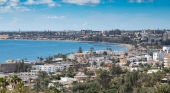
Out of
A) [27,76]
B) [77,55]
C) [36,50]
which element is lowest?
[36,50]

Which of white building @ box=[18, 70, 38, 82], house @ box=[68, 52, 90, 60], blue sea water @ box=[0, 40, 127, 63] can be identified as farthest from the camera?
blue sea water @ box=[0, 40, 127, 63]

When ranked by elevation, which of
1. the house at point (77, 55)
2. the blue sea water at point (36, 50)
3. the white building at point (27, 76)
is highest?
the white building at point (27, 76)

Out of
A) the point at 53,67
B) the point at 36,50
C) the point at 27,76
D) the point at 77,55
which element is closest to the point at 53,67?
the point at 53,67

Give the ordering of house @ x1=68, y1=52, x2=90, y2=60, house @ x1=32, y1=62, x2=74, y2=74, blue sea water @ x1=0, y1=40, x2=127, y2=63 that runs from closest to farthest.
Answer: house @ x1=32, y1=62, x2=74, y2=74 < house @ x1=68, y1=52, x2=90, y2=60 < blue sea water @ x1=0, y1=40, x2=127, y2=63

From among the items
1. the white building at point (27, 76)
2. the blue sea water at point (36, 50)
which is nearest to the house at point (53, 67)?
the white building at point (27, 76)

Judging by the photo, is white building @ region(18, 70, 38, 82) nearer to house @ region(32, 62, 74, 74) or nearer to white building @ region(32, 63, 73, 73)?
house @ region(32, 62, 74, 74)

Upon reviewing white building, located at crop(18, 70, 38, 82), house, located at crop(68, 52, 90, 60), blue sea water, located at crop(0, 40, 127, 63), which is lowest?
blue sea water, located at crop(0, 40, 127, 63)

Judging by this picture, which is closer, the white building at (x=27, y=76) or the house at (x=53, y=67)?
the white building at (x=27, y=76)

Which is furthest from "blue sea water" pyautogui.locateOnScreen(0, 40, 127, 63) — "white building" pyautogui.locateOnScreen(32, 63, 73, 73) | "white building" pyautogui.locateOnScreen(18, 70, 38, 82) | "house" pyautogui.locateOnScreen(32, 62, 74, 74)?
"white building" pyautogui.locateOnScreen(18, 70, 38, 82)

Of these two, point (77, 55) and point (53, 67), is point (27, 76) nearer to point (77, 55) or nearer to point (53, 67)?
point (53, 67)

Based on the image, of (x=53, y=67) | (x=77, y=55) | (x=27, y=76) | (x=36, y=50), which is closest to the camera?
(x=27, y=76)

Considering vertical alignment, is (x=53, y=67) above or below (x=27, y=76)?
below

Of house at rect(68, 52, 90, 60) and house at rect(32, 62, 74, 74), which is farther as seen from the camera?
house at rect(68, 52, 90, 60)

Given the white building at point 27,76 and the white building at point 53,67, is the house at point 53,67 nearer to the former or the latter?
the white building at point 53,67
